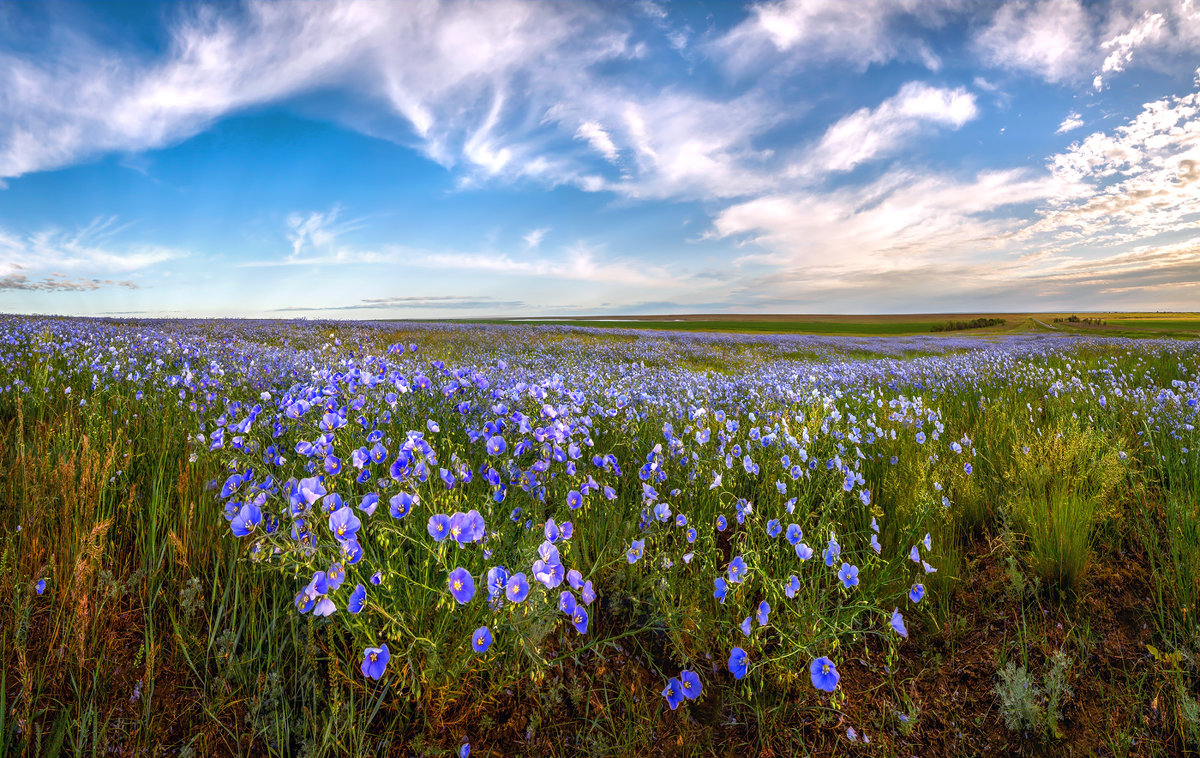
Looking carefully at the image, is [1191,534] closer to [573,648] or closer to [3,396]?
[573,648]

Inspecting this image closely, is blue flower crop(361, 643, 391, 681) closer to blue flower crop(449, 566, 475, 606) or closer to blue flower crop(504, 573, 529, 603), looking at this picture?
blue flower crop(449, 566, 475, 606)

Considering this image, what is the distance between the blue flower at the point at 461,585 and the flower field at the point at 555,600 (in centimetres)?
1

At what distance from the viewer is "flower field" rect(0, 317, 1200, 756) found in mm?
1760

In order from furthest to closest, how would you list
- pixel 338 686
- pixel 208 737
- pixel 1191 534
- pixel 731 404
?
pixel 731 404, pixel 1191 534, pixel 338 686, pixel 208 737

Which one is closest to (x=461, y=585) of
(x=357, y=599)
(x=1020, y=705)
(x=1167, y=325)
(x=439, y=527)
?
(x=439, y=527)

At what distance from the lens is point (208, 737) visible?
5.54ft

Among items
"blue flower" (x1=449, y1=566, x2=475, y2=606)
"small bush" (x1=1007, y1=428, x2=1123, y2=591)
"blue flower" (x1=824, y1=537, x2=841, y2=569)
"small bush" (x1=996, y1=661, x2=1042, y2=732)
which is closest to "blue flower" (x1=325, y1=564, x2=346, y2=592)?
"blue flower" (x1=449, y1=566, x2=475, y2=606)

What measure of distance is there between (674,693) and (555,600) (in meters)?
0.60

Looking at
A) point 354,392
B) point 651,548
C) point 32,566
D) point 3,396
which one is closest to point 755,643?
point 651,548

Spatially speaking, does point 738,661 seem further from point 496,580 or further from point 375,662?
point 375,662

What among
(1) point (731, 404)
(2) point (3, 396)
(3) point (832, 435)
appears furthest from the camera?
(1) point (731, 404)

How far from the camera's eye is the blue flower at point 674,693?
6.24 feet

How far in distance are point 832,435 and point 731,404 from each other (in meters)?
1.49

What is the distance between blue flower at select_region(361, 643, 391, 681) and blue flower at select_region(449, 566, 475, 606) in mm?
271
